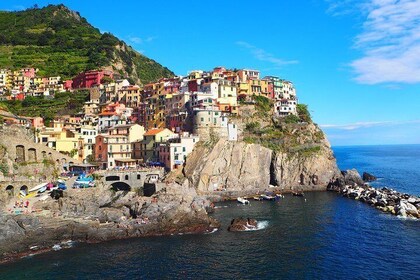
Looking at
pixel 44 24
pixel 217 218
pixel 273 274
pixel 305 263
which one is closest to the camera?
pixel 273 274

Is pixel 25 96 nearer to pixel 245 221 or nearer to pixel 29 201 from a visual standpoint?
pixel 29 201

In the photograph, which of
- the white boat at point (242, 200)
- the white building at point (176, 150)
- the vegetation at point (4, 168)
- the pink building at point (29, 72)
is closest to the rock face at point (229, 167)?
the white building at point (176, 150)

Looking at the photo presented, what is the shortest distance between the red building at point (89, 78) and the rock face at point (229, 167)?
178 feet

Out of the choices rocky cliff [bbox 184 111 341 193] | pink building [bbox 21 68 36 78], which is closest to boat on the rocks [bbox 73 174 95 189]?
rocky cliff [bbox 184 111 341 193]

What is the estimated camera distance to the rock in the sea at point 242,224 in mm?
54406

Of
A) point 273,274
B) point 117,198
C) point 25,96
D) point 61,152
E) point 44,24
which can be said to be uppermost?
point 44,24

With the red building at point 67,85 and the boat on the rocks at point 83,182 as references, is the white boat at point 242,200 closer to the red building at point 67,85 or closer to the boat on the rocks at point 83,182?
the boat on the rocks at point 83,182

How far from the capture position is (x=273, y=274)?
127ft

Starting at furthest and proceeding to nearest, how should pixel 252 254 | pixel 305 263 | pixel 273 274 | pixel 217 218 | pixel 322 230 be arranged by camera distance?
1. pixel 217 218
2. pixel 322 230
3. pixel 252 254
4. pixel 305 263
5. pixel 273 274

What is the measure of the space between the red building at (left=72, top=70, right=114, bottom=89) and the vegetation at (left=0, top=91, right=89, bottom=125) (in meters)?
5.11

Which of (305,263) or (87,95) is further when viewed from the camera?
(87,95)

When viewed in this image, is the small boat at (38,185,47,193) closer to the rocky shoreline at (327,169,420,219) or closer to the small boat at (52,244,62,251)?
the small boat at (52,244,62,251)

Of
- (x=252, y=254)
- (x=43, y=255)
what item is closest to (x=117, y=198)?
(x=43, y=255)

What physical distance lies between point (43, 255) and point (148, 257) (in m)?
12.6
